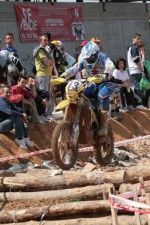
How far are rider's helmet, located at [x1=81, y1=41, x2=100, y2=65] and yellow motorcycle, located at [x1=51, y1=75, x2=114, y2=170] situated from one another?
0.58 m

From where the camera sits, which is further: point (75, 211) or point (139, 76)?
point (139, 76)

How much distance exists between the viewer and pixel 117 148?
12820mm

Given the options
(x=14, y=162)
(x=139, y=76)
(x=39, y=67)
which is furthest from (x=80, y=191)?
(x=139, y=76)

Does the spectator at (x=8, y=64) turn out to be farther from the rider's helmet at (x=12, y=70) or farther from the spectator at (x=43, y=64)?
the spectator at (x=43, y=64)

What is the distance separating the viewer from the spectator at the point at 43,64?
12219 mm

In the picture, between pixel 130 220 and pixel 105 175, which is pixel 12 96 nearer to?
pixel 105 175

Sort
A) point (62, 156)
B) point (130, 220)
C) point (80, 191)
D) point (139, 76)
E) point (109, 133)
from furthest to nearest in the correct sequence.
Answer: point (139, 76) → point (109, 133) → point (62, 156) → point (80, 191) → point (130, 220)

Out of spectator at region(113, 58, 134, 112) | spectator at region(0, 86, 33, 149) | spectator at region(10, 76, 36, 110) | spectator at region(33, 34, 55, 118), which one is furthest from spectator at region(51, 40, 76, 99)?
spectator at region(0, 86, 33, 149)

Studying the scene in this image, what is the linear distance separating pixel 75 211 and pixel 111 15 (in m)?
18.1

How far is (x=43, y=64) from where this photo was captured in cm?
1234

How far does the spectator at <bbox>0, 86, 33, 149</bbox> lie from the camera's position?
1058cm

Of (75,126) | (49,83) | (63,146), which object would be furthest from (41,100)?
(63,146)

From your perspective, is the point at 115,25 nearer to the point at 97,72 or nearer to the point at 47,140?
the point at 47,140

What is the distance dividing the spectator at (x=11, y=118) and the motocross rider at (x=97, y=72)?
1.48 meters
